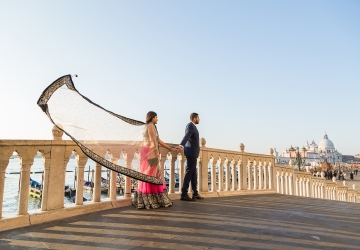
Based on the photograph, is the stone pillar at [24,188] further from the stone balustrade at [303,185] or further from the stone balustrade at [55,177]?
the stone balustrade at [303,185]

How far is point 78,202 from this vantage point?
14.5ft

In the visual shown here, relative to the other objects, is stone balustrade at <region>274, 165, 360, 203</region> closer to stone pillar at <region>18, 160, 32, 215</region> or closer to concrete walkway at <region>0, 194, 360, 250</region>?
concrete walkway at <region>0, 194, 360, 250</region>

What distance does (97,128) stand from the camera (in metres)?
3.92

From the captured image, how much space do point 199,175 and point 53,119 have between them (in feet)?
13.9

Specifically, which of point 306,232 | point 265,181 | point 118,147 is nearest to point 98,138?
point 118,147

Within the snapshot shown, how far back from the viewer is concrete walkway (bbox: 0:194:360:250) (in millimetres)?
2881

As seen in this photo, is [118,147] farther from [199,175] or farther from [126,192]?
[199,175]

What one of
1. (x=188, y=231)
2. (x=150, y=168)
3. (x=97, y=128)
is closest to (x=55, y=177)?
(x=97, y=128)

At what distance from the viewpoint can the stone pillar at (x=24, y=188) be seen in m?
3.71

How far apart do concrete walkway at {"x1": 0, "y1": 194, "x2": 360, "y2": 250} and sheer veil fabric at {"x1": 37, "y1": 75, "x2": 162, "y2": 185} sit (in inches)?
33.5

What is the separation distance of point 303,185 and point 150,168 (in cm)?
1031

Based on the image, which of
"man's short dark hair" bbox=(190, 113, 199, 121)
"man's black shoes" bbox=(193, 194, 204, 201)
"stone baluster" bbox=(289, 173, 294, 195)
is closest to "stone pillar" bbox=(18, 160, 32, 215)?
"man's short dark hair" bbox=(190, 113, 199, 121)

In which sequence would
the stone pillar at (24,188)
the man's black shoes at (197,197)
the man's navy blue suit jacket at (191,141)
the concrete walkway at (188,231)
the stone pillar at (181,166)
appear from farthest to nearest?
the stone pillar at (181,166) → the man's black shoes at (197,197) → the man's navy blue suit jacket at (191,141) → the stone pillar at (24,188) → the concrete walkway at (188,231)

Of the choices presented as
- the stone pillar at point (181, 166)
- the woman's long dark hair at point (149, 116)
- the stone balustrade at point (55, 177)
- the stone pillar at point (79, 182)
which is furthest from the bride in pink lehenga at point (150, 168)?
the stone pillar at point (181, 166)
